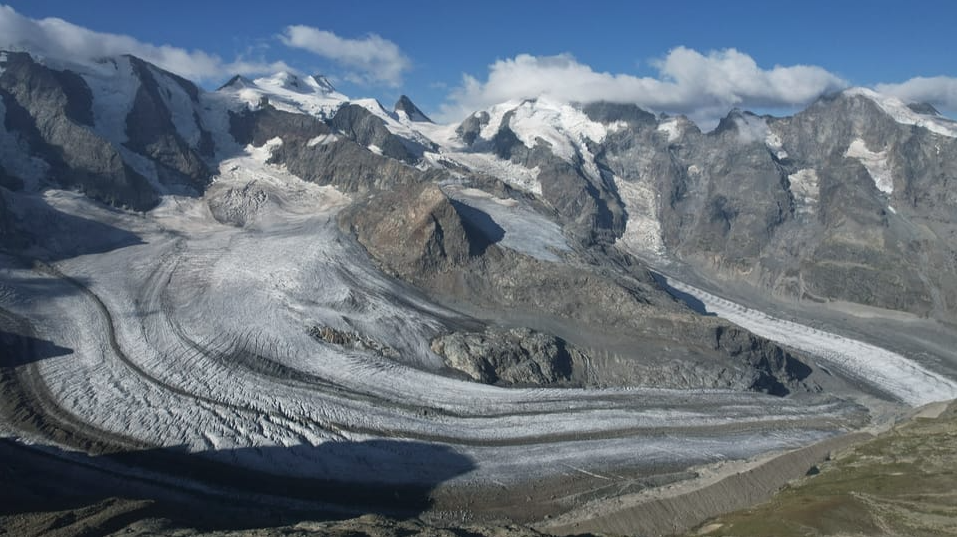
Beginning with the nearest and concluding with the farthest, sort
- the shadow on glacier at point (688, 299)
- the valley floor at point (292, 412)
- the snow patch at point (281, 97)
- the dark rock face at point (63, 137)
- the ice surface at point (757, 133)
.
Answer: the valley floor at point (292, 412) < the dark rock face at point (63, 137) < the shadow on glacier at point (688, 299) < the snow patch at point (281, 97) < the ice surface at point (757, 133)

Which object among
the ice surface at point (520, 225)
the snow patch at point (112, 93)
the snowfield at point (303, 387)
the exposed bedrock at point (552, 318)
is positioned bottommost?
the snowfield at point (303, 387)

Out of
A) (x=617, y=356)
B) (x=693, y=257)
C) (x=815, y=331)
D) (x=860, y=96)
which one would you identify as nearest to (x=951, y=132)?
(x=860, y=96)

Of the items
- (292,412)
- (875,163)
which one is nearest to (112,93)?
(292,412)

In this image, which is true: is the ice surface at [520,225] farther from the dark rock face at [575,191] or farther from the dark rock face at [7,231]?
the dark rock face at [7,231]

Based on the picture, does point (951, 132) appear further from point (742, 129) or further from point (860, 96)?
point (742, 129)

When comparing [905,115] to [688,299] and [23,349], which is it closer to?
[688,299]

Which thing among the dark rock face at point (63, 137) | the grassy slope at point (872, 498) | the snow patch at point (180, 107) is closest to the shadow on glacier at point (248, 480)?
the grassy slope at point (872, 498)

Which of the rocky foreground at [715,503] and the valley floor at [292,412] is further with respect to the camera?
the valley floor at [292,412]
